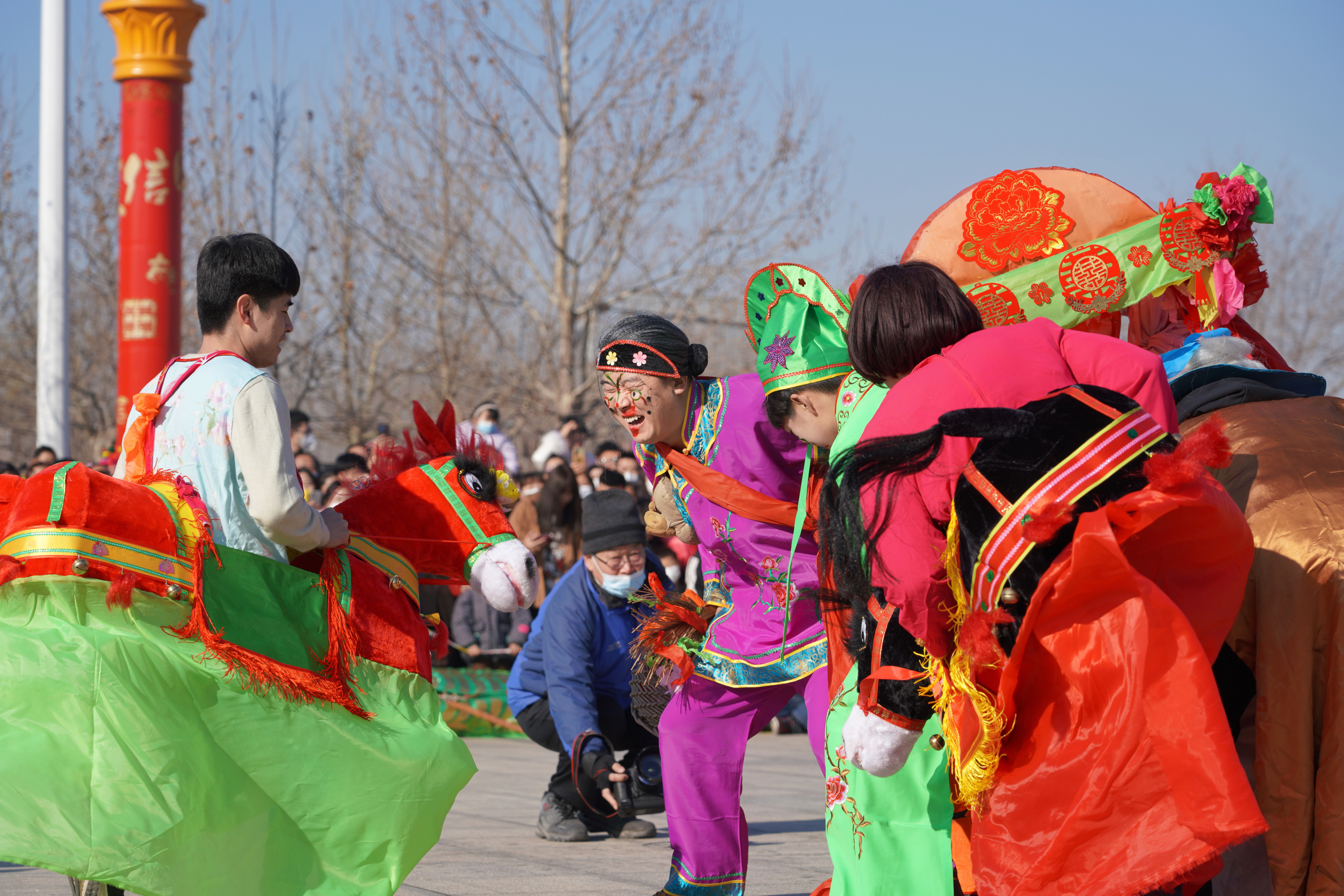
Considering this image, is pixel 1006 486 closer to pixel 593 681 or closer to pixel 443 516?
pixel 443 516

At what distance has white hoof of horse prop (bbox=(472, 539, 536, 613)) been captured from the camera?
10.9ft

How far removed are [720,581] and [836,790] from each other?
3.37 ft

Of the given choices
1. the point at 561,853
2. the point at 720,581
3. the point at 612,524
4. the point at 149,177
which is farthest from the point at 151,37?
the point at 720,581

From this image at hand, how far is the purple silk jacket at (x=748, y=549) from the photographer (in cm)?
355

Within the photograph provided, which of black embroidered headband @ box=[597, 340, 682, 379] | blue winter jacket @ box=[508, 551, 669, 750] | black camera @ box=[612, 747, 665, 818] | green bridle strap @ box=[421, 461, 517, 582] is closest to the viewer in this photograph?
green bridle strap @ box=[421, 461, 517, 582]

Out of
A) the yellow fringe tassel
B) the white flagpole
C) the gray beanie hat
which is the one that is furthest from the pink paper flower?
the white flagpole

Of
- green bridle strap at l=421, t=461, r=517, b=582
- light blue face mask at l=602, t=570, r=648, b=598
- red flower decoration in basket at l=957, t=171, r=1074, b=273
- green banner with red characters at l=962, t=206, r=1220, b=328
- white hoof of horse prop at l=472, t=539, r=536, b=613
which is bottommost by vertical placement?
light blue face mask at l=602, t=570, r=648, b=598

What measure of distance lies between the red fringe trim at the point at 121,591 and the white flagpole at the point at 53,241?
11274mm

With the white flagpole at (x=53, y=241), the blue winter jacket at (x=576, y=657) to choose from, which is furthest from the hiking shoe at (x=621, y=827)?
the white flagpole at (x=53, y=241)

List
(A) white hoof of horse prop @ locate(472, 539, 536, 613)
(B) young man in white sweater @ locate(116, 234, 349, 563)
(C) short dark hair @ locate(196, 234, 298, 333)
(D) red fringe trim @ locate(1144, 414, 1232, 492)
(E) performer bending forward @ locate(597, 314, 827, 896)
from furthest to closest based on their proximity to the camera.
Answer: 1. (E) performer bending forward @ locate(597, 314, 827, 896)
2. (A) white hoof of horse prop @ locate(472, 539, 536, 613)
3. (C) short dark hair @ locate(196, 234, 298, 333)
4. (B) young man in white sweater @ locate(116, 234, 349, 563)
5. (D) red fringe trim @ locate(1144, 414, 1232, 492)

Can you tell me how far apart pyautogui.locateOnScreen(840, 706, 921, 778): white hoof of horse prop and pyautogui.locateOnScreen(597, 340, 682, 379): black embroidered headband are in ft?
5.30

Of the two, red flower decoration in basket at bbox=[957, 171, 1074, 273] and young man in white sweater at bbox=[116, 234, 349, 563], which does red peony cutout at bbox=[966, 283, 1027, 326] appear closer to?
red flower decoration in basket at bbox=[957, 171, 1074, 273]

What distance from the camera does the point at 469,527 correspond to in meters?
3.44

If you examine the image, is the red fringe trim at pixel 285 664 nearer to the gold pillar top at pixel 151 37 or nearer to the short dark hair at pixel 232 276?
the short dark hair at pixel 232 276
